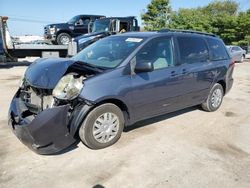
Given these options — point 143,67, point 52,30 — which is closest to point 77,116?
point 143,67

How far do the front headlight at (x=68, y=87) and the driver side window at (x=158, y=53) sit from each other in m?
1.10

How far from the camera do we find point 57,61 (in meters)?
4.12

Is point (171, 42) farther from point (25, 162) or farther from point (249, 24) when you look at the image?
point (249, 24)

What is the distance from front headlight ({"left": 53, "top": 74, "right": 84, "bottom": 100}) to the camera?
12.1 ft

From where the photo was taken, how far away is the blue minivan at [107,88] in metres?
3.68

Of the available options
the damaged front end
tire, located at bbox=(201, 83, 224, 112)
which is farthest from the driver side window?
tire, located at bbox=(201, 83, 224, 112)

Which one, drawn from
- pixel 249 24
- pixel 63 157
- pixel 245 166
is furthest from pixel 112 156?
pixel 249 24

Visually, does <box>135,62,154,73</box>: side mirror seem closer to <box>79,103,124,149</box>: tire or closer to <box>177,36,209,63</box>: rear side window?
<box>79,103,124,149</box>: tire

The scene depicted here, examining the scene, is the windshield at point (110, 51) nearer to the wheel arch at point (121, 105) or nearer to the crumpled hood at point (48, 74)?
the wheel arch at point (121, 105)

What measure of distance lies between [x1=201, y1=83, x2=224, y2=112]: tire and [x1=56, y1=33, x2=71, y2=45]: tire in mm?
11374

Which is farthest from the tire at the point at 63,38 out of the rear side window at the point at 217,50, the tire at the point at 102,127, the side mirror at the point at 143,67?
the tire at the point at 102,127

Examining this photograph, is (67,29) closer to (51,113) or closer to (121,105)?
(121,105)

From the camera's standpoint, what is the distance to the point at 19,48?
13.8 meters

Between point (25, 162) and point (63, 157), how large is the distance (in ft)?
1.65
